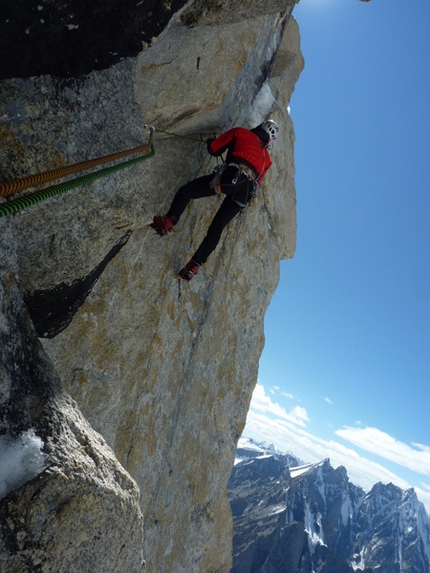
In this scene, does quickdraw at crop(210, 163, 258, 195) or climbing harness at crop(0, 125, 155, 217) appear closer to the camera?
Answer: climbing harness at crop(0, 125, 155, 217)

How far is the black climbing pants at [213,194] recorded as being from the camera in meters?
6.95

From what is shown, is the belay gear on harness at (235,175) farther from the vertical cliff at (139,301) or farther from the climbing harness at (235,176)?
the vertical cliff at (139,301)

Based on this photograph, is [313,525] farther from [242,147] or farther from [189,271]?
[242,147]

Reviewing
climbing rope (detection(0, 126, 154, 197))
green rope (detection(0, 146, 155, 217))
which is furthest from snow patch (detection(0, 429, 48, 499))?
climbing rope (detection(0, 126, 154, 197))

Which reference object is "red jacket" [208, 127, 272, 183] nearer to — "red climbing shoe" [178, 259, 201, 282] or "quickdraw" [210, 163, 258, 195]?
"quickdraw" [210, 163, 258, 195]

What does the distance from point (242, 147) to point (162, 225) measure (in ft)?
6.14

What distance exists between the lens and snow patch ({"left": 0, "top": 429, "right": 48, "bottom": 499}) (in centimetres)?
246

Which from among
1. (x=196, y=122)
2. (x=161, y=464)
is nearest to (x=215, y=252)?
(x=196, y=122)

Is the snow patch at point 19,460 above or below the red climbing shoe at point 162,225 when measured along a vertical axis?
A: below

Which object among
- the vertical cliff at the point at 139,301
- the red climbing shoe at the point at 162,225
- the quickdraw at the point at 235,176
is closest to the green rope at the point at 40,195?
the vertical cliff at the point at 139,301

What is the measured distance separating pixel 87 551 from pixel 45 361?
1.29 meters

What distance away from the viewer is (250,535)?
493ft

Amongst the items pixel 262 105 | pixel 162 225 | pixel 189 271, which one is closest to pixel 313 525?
pixel 262 105

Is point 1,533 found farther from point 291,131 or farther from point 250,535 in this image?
point 250,535
